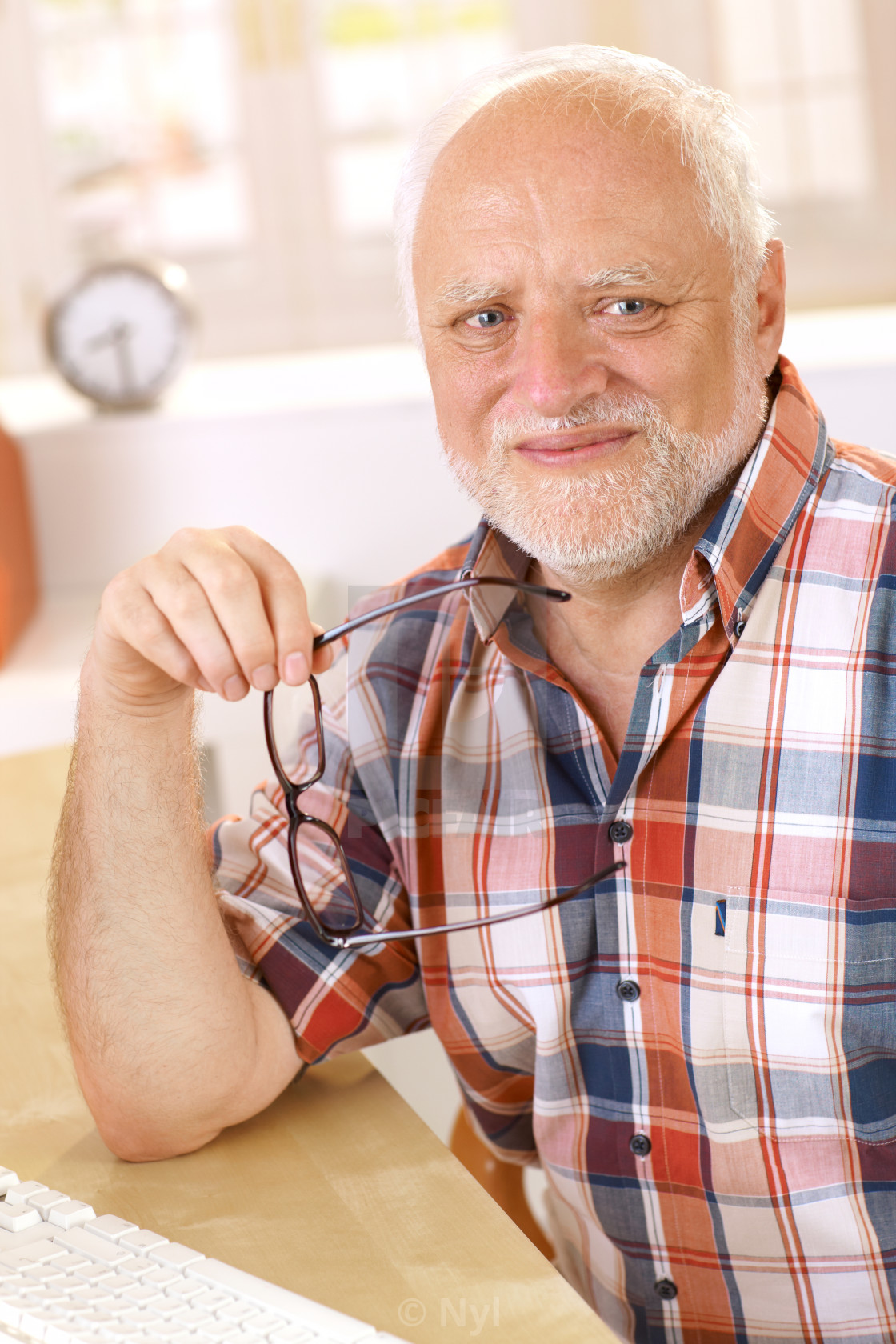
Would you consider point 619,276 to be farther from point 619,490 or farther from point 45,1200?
point 45,1200

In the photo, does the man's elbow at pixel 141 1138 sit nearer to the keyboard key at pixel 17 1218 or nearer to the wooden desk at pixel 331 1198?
the wooden desk at pixel 331 1198

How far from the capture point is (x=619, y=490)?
100 cm

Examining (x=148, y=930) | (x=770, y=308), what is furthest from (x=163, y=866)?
(x=770, y=308)

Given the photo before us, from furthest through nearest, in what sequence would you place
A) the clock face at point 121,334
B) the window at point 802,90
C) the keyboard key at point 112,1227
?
the window at point 802,90, the clock face at point 121,334, the keyboard key at point 112,1227

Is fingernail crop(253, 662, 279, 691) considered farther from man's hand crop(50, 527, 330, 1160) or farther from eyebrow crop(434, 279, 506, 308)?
eyebrow crop(434, 279, 506, 308)

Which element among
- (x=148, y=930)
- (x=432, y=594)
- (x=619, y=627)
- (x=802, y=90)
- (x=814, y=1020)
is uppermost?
(x=802, y=90)

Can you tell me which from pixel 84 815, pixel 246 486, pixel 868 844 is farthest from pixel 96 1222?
pixel 246 486

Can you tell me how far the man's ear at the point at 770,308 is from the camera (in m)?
1.07

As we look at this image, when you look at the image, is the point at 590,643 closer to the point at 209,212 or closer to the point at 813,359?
the point at 813,359

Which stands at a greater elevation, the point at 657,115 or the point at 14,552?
the point at 657,115

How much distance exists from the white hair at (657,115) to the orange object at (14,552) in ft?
4.29

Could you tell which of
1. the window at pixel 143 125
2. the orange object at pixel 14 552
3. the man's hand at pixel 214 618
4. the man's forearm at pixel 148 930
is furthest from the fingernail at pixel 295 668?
the window at pixel 143 125

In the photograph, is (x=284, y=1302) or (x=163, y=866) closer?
(x=284, y=1302)

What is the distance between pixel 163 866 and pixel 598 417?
45 cm
